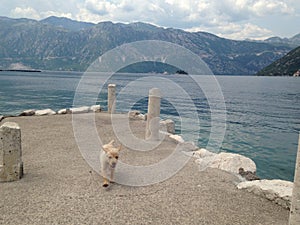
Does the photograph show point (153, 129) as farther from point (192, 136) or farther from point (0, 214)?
point (192, 136)

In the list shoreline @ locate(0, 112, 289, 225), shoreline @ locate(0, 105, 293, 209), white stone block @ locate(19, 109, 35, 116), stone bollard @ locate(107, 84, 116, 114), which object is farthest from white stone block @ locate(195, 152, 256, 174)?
white stone block @ locate(19, 109, 35, 116)

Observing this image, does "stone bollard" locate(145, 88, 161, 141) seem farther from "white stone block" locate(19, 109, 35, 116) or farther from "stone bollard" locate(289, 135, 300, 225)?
"white stone block" locate(19, 109, 35, 116)

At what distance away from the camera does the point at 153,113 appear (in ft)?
46.4

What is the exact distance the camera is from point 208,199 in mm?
8000

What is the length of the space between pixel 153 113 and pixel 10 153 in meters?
7.15

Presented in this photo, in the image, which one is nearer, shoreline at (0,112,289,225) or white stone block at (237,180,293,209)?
shoreline at (0,112,289,225)

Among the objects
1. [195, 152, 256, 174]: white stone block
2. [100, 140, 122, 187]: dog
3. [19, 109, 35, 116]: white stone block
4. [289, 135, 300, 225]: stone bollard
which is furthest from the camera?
[19, 109, 35, 116]: white stone block

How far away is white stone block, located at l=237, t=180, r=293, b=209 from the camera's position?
7.81 meters

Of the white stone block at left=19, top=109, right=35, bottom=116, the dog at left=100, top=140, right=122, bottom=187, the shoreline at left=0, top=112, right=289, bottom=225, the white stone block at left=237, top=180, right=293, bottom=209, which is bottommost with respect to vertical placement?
the white stone block at left=19, top=109, right=35, bottom=116

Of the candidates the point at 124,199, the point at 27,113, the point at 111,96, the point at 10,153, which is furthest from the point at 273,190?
the point at 27,113

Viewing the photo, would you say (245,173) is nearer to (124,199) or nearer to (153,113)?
(124,199)

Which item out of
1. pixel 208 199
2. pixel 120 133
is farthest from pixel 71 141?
pixel 208 199

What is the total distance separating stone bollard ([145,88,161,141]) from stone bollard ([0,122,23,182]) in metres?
6.81

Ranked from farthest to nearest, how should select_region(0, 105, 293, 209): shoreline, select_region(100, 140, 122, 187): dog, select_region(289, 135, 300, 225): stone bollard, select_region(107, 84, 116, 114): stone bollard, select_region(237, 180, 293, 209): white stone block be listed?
1. select_region(107, 84, 116, 114): stone bollard
2. select_region(100, 140, 122, 187): dog
3. select_region(0, 105, 293, 209): shoreline
4. select_region(237, 180, 293, 209): white stone block
5. select_region(289, 135, 300, 225): stone bollard
